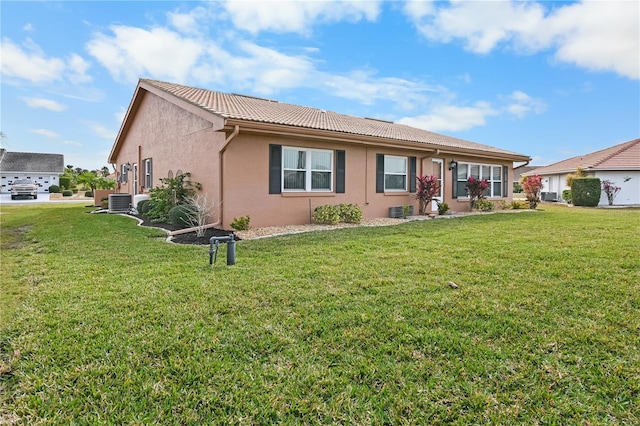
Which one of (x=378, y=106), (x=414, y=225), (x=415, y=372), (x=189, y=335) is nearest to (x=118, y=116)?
(x=378, y=106)

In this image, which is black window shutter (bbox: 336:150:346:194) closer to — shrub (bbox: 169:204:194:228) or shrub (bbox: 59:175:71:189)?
shrub (bbox: 169:204:194:228)

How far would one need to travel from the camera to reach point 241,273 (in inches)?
194

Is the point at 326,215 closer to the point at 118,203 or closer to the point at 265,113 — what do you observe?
the point at 265,113

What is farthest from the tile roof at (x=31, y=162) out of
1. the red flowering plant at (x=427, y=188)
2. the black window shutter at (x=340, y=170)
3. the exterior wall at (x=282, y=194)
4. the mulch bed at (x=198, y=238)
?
the red flowering plant at (x=427, y=188)

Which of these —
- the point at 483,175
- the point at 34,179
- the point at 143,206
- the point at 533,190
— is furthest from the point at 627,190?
the point at 34,179

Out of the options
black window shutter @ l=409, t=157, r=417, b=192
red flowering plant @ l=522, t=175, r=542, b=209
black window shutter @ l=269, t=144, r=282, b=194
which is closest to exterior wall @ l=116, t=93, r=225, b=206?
black window shutter @ l=269, t=144, r=282, b=194

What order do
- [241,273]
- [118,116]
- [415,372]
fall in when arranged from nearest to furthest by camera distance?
[415,372]
[241,273]
[118,116]

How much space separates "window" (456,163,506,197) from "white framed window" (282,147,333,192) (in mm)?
6926

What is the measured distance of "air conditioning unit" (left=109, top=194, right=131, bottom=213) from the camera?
1552 cm

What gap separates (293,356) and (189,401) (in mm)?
818

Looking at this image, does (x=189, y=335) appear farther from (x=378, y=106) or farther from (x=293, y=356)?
(x=378, y=106)

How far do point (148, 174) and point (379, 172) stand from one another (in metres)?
9.98

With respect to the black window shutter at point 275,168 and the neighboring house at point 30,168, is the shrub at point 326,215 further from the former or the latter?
the neighboring house at point 30,168

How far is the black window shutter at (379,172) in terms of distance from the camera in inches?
477
